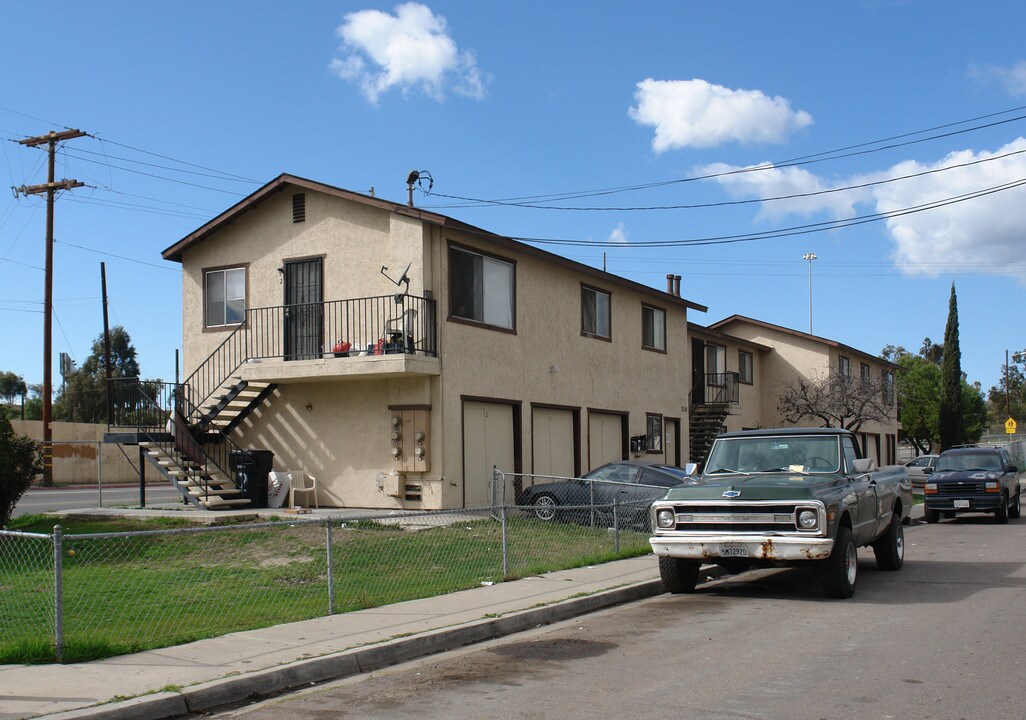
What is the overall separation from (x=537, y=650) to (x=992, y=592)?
19.3 ft

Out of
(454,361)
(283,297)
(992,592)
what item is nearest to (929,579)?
(992,592)

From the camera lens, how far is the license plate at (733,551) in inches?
410

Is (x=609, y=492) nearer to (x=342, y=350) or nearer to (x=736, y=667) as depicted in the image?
(x=342, y=350)

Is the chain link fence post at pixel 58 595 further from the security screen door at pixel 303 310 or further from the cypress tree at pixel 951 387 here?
the cypress tree at pixel 951 387

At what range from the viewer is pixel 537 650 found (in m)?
8.62

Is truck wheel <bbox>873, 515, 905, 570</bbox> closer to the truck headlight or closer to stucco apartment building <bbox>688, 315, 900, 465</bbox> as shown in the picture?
the truck headlight

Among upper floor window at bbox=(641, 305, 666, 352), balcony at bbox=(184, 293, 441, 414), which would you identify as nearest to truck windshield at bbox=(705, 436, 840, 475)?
balcony at bbox=(184, 293, 441, 414)

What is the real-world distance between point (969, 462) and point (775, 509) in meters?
14.7

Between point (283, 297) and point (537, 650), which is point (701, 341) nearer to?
point (283, 297)

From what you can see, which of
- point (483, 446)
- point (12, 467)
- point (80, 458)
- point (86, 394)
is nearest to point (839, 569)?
point (483, 446)

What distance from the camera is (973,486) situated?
851 inches

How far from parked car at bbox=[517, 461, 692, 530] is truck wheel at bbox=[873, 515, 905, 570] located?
455 cm

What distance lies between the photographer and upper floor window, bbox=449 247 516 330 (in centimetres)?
2036

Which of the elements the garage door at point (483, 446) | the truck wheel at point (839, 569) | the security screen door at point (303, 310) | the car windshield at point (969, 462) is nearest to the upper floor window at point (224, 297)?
the security screen door at point (303, 310)
